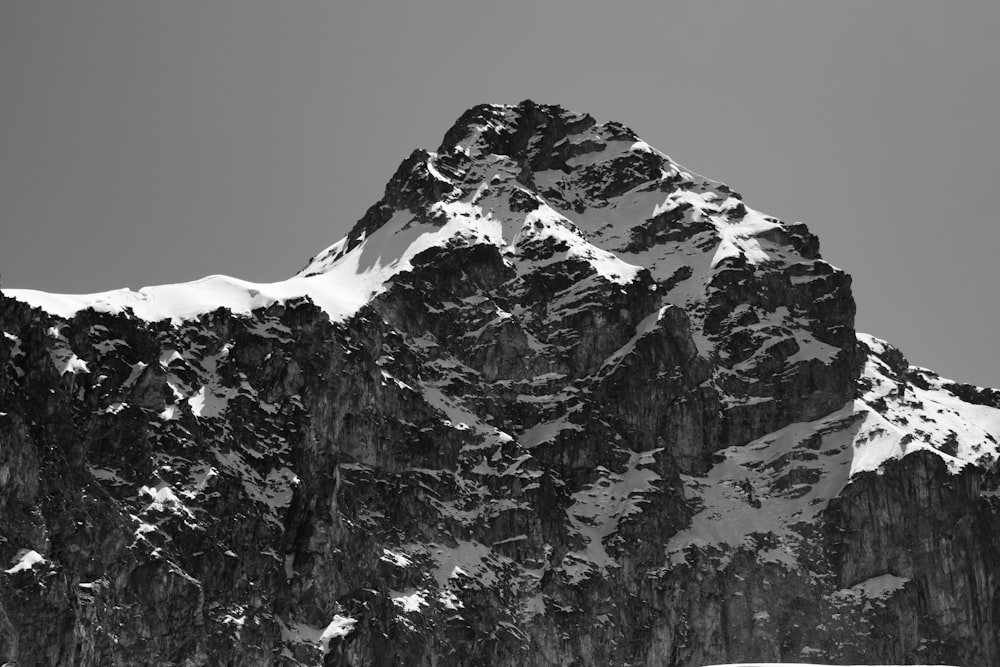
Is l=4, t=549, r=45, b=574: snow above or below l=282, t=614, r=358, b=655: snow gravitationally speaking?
above

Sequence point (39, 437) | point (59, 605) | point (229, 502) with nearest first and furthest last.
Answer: point (59, 605)
point (39, 437)
point (229, 502)

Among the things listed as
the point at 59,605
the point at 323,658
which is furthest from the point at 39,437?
the point at 323,658

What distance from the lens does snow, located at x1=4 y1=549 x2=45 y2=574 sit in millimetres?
171625

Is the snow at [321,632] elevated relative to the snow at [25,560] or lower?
lower

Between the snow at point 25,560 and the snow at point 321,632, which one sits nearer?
the snow at point 25,560

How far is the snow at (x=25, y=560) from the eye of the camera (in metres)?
172

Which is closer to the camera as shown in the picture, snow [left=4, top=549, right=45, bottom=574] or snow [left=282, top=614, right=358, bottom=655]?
snow [left=4, top=549, right=45, bottom=574]

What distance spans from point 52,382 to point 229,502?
2513 centimetres

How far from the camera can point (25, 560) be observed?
6801 inches

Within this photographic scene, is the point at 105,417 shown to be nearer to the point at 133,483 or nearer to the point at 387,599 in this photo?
the point at 133,483

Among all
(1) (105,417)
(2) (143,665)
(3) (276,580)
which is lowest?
(2) (143,665)

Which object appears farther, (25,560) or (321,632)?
(321,632)

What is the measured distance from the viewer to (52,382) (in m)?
190

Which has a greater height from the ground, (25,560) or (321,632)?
(25,560)
